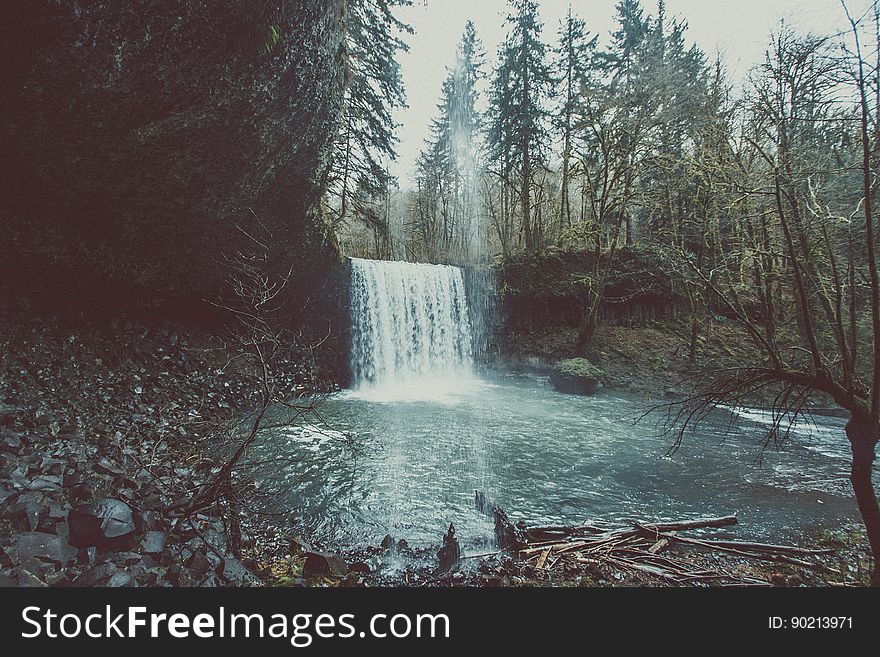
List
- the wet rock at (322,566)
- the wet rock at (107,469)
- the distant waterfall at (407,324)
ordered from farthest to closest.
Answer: the distant waterfall at (407,324)
the wet rock at (107,469)
the wet rock at (322,566)

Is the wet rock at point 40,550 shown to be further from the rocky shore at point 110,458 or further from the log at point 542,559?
the log at point 542,559

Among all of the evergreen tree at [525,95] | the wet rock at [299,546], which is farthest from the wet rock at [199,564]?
the evergreen tree at [525,95]

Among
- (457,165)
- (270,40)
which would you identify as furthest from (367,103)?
(457,165)

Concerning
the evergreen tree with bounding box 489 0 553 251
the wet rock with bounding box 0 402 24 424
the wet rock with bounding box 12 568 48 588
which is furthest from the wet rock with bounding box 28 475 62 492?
the evergreen tree with bounding box 489 0 553 251

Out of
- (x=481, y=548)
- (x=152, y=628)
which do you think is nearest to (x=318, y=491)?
(x=481, y=548)

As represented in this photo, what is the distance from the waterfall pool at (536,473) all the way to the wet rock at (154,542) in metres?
1.49

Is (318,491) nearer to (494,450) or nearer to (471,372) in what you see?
(494,450)

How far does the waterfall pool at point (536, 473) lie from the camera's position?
4.33m

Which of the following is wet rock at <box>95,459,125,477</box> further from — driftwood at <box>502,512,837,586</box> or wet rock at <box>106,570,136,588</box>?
driftwood at <box>502,512,837,586</box>

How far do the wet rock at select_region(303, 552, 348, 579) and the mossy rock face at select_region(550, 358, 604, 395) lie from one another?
1030cm

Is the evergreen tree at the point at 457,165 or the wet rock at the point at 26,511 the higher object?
the evergreen tree at the point at 457,165

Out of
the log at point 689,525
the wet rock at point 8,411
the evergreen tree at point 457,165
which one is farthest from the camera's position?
the evergreen tree at point 457,165

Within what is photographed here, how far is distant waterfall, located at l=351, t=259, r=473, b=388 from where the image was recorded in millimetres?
12141

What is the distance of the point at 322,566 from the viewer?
3.06 meters
